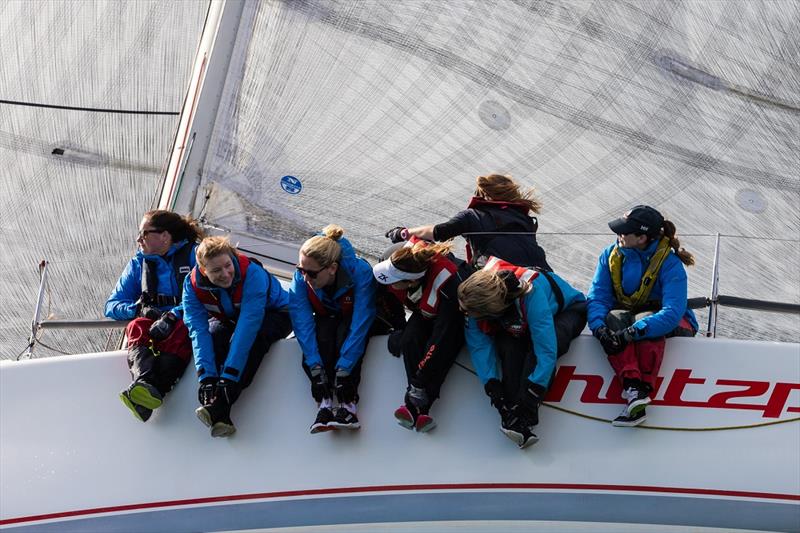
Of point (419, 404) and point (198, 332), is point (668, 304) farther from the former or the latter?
point (198, 332)

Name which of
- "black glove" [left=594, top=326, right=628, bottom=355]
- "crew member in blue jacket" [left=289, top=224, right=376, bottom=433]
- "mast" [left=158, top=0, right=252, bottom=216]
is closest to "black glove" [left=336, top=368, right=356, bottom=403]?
"crew member in blue jacket" [left=289, top=224, right=376, bottom=433]

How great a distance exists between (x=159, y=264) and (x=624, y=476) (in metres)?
1.66

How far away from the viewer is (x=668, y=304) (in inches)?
124

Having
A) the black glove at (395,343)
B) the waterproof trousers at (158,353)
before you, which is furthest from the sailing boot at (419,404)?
the waterproof trousers at (158,353)

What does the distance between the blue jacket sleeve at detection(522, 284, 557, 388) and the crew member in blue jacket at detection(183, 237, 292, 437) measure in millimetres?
850

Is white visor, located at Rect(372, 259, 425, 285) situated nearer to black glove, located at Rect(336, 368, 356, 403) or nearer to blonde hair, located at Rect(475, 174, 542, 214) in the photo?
black glove, located at Rect(336, 368, 356, 403)

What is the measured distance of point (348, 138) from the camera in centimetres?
441

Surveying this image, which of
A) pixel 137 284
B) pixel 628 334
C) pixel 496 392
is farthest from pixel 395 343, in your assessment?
pixel 137 284

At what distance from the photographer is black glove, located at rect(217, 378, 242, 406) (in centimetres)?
332

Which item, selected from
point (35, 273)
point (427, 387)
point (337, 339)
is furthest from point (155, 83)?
point (427, 387)

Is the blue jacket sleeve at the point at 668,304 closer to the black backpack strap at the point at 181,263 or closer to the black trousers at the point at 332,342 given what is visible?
the black trousers at the point at 332,342

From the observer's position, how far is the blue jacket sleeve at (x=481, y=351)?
3.20m

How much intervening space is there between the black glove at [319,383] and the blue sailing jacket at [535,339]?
462 mm

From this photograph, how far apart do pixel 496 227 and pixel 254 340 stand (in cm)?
87
